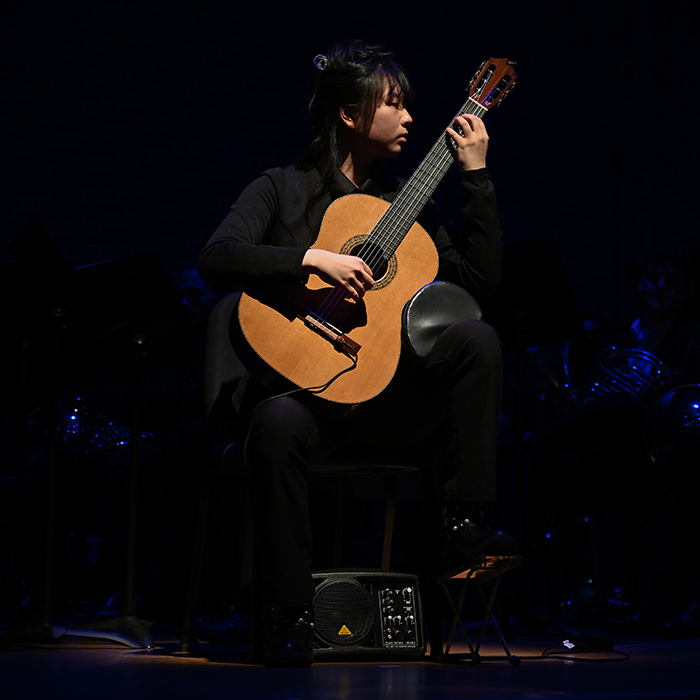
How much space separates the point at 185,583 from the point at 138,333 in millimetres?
1374

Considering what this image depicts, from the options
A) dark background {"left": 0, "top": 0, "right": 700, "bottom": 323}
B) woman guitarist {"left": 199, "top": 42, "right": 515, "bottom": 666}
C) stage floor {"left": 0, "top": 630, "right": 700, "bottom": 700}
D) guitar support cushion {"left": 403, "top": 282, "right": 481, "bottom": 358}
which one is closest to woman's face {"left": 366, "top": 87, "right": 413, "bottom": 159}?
woman guitarist {"left": 199, "top": 42, "right": 515, "bottom": 666}

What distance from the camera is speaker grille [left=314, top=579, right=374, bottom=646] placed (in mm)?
2770

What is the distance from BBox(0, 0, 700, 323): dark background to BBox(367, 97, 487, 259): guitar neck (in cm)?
407

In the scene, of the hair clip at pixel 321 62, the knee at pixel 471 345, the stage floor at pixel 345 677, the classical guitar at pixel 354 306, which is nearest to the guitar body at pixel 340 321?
the classical guitar at pixel 354 306

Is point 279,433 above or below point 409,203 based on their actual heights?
below

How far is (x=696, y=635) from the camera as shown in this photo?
12.7 ft

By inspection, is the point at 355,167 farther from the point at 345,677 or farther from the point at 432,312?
the point at 345,677

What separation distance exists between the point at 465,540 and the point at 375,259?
756mm

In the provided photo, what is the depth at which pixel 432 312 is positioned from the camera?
8.96 ft

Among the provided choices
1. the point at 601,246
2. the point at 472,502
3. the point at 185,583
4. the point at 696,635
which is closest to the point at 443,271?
the point at 472,502

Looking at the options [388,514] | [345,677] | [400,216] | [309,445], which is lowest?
[345,677]

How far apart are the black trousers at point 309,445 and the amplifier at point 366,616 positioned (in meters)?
0.23

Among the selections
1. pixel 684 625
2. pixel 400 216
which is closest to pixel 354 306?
pixel 400 216

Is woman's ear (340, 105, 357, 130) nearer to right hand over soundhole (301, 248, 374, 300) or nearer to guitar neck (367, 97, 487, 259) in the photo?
guitar neck (367, 97, 487, 259)
